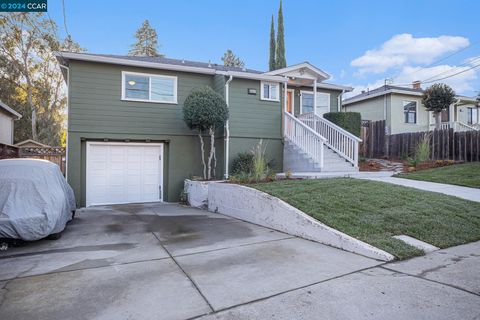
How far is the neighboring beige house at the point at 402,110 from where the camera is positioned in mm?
18500

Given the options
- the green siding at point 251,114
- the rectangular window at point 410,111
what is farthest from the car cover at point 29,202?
the rectangular window at point 410,111

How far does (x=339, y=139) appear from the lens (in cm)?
1102

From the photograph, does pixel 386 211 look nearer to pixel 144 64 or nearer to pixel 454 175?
pixel 454 175

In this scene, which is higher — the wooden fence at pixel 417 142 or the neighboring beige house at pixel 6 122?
the neighboring beige house at pixel 6 122

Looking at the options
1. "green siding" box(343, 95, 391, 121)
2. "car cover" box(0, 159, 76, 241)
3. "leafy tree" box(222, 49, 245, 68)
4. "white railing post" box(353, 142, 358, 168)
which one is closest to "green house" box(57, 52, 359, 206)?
"white railing post" box(353, 142, 358, 168)

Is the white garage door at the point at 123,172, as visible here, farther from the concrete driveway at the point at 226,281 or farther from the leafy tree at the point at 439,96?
the leafy tree at the point at 439,96

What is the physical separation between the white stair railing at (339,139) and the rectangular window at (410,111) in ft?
33.8

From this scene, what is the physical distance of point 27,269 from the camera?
389 centimetres

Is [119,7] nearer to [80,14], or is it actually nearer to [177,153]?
[80,14]

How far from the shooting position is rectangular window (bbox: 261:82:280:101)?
448 inches

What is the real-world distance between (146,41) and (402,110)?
2476cm

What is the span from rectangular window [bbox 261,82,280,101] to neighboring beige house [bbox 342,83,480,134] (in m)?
9.53

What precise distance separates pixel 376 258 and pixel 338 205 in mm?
1926

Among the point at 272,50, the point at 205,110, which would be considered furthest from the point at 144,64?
the point at 272,50
